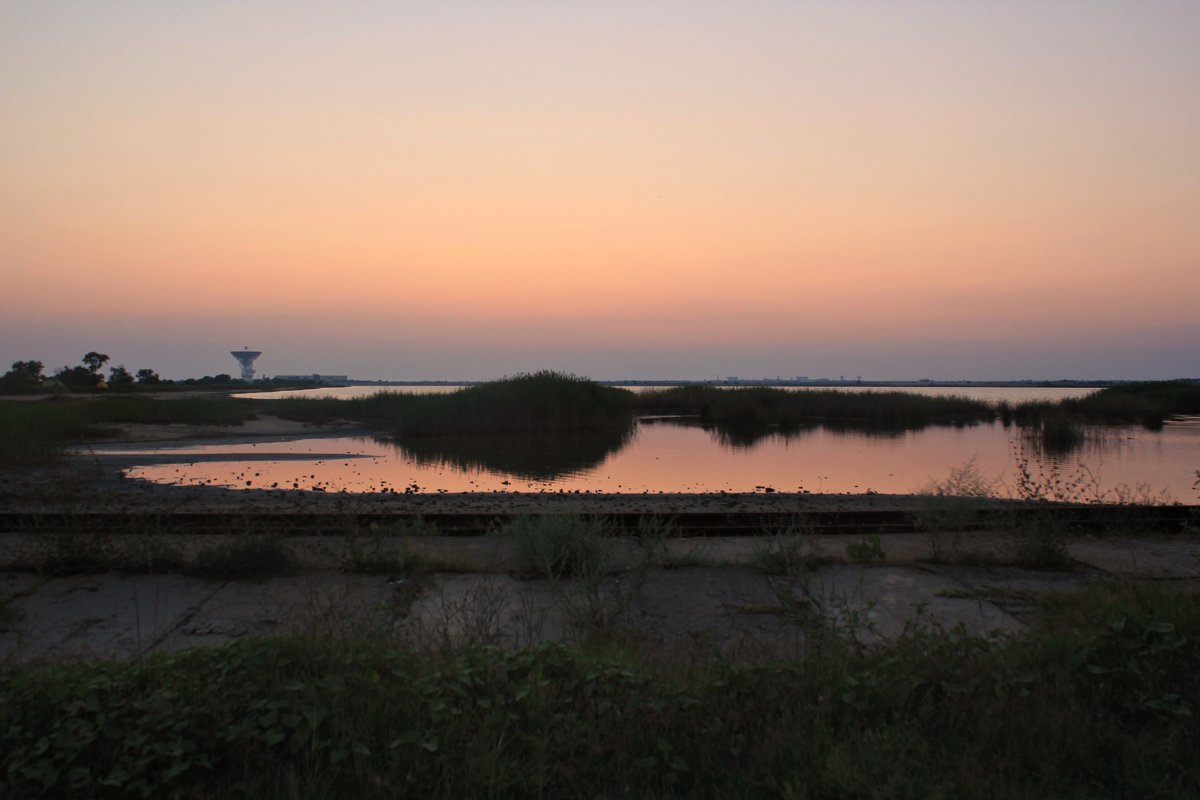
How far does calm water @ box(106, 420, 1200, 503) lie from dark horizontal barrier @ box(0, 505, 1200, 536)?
352cm

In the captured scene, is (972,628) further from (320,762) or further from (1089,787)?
(320,762)

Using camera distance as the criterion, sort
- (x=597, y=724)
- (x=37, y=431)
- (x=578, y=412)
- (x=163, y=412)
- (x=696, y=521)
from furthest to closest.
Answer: (x=578, y=412), (x=163, y=412), (x=37, y=431), (x=696, y=521), (x=597, y=724)

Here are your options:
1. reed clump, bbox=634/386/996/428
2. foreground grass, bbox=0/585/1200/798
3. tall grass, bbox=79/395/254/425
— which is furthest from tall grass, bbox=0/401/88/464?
reed clump, bbox=634/386/996/428

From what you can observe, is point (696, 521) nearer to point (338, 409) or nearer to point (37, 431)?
point (37, 431)

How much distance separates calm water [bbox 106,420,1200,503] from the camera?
17.4 metres

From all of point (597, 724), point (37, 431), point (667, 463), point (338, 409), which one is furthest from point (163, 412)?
point (597, 724)

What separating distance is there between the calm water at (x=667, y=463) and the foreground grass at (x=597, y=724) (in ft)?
34.8

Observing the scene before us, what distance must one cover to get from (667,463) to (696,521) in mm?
12896

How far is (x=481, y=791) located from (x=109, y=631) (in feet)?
12.0

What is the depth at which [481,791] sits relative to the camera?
10.0 feet

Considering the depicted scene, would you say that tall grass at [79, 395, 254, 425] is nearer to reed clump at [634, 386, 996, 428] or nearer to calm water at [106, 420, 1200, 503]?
calm water at [106, 420, 1200, 503]

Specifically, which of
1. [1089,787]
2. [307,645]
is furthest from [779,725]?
[307,645]

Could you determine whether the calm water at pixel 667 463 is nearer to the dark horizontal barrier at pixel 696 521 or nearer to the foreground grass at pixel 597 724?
the dark horizontal barrier at pixel 696 521

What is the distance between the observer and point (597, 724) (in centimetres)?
343
